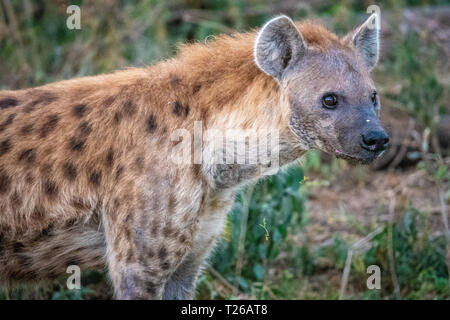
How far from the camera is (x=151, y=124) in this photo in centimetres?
399

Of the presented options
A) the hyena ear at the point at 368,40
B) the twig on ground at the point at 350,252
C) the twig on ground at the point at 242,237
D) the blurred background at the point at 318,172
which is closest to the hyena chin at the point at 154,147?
the hyena ear at the point at 368,40

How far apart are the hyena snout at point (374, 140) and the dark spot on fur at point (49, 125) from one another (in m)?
1.55

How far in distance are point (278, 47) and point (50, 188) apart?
135 cm

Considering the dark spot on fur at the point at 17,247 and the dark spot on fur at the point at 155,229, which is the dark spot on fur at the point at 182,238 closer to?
the dark spot on fur at the point at 155,229

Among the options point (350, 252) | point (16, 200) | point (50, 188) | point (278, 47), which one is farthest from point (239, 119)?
point (350, 252)

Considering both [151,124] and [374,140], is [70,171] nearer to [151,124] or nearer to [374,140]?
[151,124]

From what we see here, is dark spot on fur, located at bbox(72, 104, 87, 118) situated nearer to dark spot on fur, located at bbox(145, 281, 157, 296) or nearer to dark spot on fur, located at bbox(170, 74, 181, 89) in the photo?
dark spot on fur, located at bbox(170, 74, 181, 89)

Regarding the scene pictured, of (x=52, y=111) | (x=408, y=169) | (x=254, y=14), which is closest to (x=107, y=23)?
(x=254, y=14)

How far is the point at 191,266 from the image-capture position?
14.0ft

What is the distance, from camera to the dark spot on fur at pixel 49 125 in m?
4.04

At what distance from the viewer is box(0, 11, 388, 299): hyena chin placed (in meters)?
3.85

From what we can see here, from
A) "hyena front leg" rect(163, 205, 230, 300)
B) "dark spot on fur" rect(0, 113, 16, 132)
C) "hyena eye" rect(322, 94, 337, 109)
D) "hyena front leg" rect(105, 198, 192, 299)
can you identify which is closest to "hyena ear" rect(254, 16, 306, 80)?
"hyena eye" rect(322, 94, 337, 109)

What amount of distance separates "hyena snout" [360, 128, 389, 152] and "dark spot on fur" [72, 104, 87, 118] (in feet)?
4.66

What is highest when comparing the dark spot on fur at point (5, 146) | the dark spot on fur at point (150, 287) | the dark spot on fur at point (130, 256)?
the dark spot on fur at point (5, 146)
